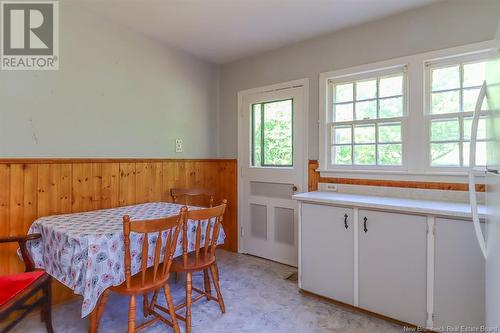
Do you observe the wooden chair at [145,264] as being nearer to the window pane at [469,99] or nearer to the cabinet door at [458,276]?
the cabinet door at [458,276]

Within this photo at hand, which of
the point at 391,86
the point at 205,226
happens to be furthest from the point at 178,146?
the point at 391,86

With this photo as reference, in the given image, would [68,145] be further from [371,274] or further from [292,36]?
[371,274]

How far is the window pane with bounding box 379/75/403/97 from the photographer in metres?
2.53

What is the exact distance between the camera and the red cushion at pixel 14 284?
1531 mm

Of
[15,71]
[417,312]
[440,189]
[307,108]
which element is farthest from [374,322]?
[15,71]

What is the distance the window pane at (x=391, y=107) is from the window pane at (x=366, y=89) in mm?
120

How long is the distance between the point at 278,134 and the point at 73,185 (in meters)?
2.09

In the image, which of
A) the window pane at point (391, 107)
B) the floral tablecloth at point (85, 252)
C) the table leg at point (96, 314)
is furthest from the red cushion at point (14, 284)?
the window pane at point (391, 107)

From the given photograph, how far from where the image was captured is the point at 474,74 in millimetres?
2199

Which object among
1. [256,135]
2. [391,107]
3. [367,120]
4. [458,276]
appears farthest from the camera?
[256,135]

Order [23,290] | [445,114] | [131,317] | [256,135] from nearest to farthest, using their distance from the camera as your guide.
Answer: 1. [23,290]
2. [131,317]
3. [445,114]
4. [256,135]

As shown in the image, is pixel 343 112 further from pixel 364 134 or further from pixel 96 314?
pixel 96 314

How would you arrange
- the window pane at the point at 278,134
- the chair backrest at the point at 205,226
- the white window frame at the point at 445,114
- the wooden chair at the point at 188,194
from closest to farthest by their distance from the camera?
1. the chair backrest at the point at 205,226
2. the white window frame at the point at 445,114
3. the wooden chair at the point at 188,194
4. the window pane at the point at 278,134

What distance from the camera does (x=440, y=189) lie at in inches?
89.8
